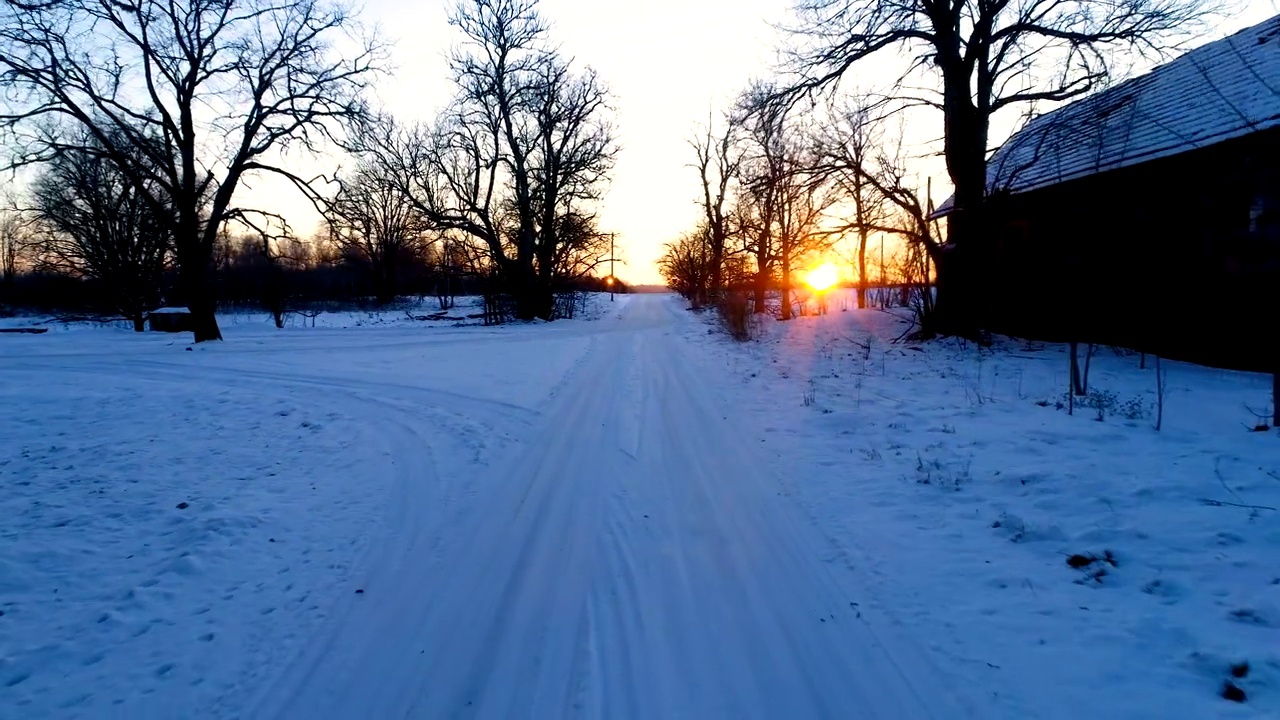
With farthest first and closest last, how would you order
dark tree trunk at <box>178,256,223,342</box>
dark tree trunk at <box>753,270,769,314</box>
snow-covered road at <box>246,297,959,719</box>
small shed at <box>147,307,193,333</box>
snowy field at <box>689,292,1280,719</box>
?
small shed at <box>147,307,193,333</box> → dark tree trunk at <box>753,270,769,314</box> → dark tree trunk at <box>178,256,223,342</box> → snowy field at <box>689,292,1280,719</box> → snow-covered road at <box>246,297,959,719</box>

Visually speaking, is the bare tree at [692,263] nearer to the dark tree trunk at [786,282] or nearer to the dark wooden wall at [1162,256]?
the dark tree trunk at [786,282]

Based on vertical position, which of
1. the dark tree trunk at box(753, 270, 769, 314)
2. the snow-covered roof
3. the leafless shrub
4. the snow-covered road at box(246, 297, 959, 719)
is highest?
the snow-covered roof

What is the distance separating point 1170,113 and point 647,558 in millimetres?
14402

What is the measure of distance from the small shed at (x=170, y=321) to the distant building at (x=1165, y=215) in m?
33.1

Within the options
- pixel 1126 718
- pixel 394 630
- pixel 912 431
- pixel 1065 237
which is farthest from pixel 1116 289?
pixel 394 630

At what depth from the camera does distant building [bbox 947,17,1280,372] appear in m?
9.49

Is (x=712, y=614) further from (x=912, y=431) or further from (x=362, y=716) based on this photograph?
(x=912, y=431)

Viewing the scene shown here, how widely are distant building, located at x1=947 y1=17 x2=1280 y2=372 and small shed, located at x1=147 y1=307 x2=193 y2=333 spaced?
33.1 meters

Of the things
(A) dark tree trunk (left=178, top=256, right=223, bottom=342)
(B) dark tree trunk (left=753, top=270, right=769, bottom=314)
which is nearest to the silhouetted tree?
(B) dark tree trunk (left=753, top=270, right=769, bottom=314)

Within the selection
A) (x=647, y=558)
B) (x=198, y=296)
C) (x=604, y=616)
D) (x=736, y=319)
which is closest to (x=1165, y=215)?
(x=736, y=319)

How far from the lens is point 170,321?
1081 inches

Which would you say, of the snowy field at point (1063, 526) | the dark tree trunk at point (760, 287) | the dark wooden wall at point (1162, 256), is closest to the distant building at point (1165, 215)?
the dark wooden wall at point (1162, 256)

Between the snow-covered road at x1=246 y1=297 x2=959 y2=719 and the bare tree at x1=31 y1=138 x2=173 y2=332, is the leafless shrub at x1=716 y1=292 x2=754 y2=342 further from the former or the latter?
the bare tree at x1=31 y1=138 x2=173 y2=332

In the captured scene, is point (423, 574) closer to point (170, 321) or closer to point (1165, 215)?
point (1165, 215)
